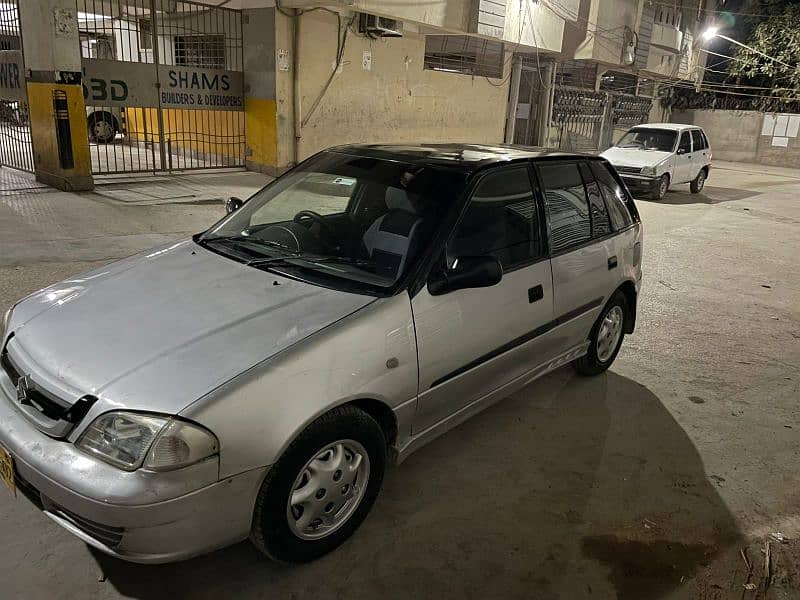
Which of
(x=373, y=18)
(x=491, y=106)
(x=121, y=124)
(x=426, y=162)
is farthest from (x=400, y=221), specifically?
(x=491, y=106)

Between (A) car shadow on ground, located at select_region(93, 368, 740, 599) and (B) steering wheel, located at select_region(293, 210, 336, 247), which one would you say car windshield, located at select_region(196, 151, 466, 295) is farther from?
(A) car shadow on ground, located at select_region(93, 368, 740, 599)

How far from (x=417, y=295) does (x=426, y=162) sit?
924 mm

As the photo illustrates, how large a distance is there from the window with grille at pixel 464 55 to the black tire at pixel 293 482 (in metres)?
14.1

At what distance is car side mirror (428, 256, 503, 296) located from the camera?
2803mm

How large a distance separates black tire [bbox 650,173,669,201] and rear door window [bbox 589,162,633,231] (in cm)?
939

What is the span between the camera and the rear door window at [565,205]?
3621 millimetres

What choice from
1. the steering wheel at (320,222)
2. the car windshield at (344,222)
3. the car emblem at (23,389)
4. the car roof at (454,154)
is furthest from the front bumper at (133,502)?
the car roof at (454,154)

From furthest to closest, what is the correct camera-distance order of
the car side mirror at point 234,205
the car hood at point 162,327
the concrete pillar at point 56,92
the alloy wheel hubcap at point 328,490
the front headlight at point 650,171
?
the front headlight at point 650,171 < the concrete pillar at point 56,92 < the car side mirror at point 234,205 < the alloy wheel hubcap at point 328,490 < the car hood at point 162,327

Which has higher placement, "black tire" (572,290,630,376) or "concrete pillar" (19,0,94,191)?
"concrete pillar" (19,0,94,191)

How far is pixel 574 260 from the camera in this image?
3709 mm

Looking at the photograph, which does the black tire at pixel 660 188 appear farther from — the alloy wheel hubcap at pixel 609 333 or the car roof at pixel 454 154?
the car roof at pixel 454 154

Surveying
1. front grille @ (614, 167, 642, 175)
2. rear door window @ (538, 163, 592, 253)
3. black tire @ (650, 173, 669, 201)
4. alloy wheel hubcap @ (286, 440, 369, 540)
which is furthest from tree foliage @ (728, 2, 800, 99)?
alloy wheel hubcap @ (286, 440, 369, 540)

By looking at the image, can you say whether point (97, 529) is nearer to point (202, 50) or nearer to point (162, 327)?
point (162, 327)

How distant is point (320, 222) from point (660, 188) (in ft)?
37.8
